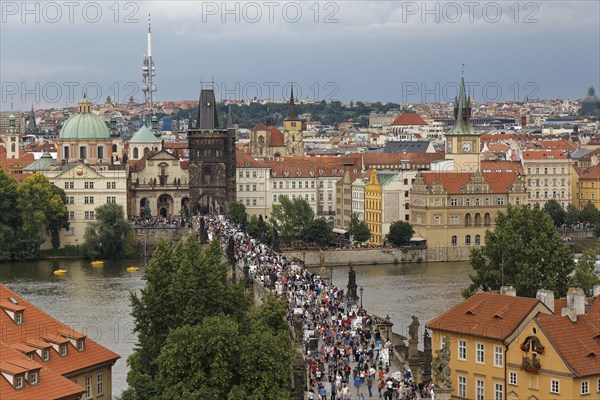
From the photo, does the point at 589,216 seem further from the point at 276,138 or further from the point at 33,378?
the point at 33,378

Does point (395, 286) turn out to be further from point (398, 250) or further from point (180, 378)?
point (180, 378)

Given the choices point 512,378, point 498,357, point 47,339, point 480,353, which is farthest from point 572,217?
point 47,339

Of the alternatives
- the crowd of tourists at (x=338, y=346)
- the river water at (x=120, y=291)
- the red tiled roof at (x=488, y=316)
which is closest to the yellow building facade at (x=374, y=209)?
the river water at (x=120, y=291)

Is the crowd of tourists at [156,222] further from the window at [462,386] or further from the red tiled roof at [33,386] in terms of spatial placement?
the red tiled roof at [33,386]

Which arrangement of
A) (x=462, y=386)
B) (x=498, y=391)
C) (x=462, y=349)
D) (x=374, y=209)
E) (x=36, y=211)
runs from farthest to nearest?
(x=374, y=209) < (x=36, y=211) < (x=462, y=349) < (x=462, y=386) < (x=498, y=391)

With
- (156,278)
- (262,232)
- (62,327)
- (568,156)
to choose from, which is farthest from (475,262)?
(568,156)

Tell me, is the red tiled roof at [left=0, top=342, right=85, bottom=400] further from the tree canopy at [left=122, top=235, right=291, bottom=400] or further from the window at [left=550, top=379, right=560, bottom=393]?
the window at [left=550, top=379, right=560, bottom=393]
